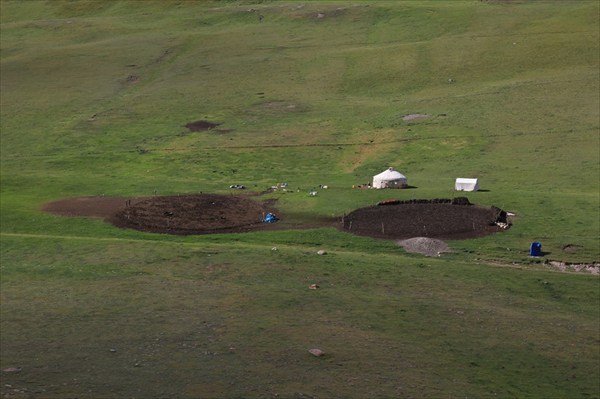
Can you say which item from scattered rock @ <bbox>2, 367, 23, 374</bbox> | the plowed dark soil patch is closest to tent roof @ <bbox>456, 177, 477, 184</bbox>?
the plowed dark soil patch

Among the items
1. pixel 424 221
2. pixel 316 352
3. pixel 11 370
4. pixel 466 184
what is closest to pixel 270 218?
pixel 424 221

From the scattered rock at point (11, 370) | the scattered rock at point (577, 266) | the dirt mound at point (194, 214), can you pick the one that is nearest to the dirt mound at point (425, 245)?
the scattered rock at point (577, 266)

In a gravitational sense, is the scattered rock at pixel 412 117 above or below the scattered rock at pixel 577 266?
above

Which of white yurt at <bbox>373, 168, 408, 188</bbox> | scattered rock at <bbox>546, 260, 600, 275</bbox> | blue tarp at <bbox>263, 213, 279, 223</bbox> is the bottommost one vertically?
scattered rock at <bbox>546, 260, 600, 275</bbox>

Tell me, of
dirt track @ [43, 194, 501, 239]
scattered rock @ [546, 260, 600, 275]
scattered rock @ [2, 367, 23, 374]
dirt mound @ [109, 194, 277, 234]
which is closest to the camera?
scattered rock @ [2, 367, 23, 374]

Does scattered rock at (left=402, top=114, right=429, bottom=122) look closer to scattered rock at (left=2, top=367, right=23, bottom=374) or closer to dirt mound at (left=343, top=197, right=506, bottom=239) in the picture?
dirt mound at (left=343, top=197, right=506, bottom=239)

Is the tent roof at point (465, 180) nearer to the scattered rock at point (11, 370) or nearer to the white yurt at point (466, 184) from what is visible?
the white yurt at point (466, 184)

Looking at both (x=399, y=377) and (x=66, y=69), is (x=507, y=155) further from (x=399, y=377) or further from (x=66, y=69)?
(x=66, y=69)
